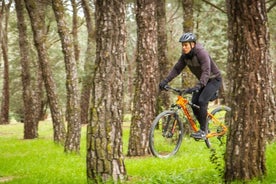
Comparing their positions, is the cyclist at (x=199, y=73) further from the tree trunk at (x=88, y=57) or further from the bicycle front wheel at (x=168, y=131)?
the tree trunk at (x=88, y=57)

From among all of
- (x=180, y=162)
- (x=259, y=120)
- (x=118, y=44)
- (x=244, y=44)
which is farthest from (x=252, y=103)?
(x=180, y=162)

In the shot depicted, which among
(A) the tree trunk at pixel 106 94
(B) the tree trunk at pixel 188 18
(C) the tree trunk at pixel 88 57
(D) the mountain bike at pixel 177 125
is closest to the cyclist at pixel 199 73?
(D) the mountain bike at pixel 177 125

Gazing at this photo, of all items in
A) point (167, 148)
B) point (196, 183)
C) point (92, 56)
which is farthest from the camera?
point (92, 56)

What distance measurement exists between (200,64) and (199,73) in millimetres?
365

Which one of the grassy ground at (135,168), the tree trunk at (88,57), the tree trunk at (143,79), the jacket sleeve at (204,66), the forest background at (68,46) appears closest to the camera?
the grassy ground at (135,168)

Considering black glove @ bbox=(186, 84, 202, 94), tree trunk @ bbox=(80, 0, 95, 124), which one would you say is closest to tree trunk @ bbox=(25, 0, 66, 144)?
black glove @ bbox=(186, 84, 202, 94)

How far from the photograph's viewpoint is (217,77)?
1025 cm

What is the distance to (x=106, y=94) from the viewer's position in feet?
22.2

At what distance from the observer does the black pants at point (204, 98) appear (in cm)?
1002

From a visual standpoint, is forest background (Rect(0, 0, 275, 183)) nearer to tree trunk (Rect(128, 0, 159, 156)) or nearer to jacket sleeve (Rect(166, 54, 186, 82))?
tree trunk (Rect(128, 0, 159, 156))

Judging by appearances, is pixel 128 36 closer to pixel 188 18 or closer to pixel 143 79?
pixel 188 18

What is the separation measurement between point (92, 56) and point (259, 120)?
→ 18.8 m

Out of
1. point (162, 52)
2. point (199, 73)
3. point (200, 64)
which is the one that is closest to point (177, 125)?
point (199, 73)

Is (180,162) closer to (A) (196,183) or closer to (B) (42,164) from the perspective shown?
(A) (196,183)
